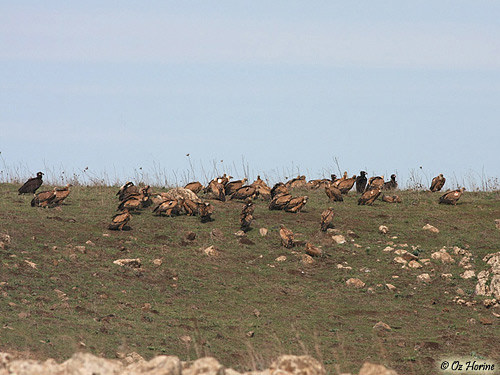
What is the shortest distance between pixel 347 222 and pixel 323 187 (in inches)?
217

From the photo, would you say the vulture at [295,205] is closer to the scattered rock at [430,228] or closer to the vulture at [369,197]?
the vulture at [369,197]

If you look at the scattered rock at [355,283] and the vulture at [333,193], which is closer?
the scattered rock at [355,283]

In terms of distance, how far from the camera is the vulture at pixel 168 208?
76.3 feet

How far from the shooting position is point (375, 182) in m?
27.8

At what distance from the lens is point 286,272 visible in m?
19.5

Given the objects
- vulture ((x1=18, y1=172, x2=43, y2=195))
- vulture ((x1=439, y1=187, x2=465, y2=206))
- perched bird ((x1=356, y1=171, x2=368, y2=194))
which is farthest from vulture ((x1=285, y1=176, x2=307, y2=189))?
vulture ((x1=18, y1=172, x2=43, y2=195))

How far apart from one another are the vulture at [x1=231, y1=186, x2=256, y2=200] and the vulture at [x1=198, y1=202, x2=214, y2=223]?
271cm

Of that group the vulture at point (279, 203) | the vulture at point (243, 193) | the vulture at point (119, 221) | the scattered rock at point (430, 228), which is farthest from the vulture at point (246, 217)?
the scattered rock at point (430, 228)

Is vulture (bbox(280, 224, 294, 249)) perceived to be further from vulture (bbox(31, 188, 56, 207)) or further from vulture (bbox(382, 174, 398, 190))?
vulture (bbox(382, 174, 398, 190))

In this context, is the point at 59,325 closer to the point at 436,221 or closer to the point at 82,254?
the point at 82,254

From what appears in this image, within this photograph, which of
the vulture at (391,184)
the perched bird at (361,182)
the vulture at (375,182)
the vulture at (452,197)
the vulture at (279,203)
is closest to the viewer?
the vulture at (279,203)

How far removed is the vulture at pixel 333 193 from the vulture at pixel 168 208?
19.0 feet

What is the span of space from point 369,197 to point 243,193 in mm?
4613

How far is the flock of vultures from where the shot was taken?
22.3 meters
